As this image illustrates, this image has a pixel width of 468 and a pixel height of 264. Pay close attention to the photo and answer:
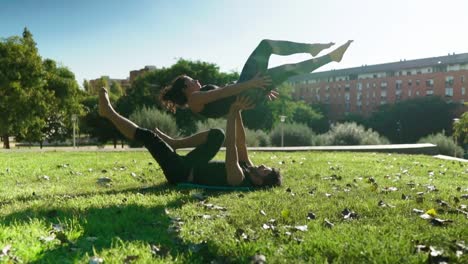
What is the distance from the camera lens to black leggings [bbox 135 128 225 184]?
5.28 metres

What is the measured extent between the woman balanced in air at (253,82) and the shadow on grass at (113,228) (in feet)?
4.26

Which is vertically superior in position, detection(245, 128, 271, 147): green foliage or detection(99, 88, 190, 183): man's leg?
detection(99, 88, 190, 183): man's leg

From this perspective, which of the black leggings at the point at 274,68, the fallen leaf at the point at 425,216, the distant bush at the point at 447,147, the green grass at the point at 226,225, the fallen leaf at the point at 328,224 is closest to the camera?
the green grass at the point at 226,225

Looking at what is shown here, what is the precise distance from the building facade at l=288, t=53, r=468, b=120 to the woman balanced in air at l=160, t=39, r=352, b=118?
262 feet

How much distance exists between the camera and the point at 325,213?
386cm

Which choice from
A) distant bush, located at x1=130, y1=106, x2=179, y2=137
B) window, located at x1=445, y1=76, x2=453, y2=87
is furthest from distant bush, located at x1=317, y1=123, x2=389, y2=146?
window, located at x1=445, y1=76, x2=453, y2=87

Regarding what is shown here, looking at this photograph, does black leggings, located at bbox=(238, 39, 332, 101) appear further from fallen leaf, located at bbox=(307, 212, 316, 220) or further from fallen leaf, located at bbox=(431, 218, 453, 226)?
fallen leaf, located at bbox=(431, 218, 453, 226)

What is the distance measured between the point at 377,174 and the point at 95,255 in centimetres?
594

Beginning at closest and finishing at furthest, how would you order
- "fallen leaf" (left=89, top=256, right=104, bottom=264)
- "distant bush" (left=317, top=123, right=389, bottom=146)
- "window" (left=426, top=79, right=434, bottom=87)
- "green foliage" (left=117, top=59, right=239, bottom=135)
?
"fallen leaf" (left=89, top=256, right=104, bottom=264)
"distant bush" (left=317, top=123, right=389, bottom=146)
"green foliage" (left=117, top=59, right=239, bottom=135)
"window" (left=426, top=79, right=434, bottom=87)

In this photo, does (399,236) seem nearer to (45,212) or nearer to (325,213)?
(325,213)

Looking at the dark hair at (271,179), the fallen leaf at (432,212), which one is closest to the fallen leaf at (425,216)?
the fallen leaf at (432,212)

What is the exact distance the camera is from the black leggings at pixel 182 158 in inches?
208

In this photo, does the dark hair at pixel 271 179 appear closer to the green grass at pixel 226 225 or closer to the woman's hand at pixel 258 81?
the green grass at pixel 226 225

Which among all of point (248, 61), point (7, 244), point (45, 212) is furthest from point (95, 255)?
point (248, 61)
